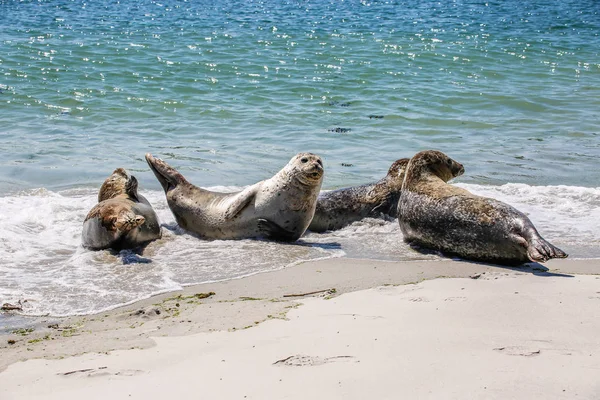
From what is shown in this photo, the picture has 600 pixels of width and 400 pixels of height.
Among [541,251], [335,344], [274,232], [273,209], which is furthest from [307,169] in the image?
[335,344]

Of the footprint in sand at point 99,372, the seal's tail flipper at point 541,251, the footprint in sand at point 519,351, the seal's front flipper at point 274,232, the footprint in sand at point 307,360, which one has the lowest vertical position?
the seal's front flipper at point 274,232

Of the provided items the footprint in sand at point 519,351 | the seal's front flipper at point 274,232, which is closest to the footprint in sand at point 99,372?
the footprint in sand at point 519,351

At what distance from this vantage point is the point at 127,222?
6.88 m

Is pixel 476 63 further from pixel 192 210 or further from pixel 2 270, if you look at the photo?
pixel 2 270

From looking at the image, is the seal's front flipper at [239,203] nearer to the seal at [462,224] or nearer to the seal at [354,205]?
the seal at [354,205]

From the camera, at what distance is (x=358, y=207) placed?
818 centimetres

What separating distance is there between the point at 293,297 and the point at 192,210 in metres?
2.93

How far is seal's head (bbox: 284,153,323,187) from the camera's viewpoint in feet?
24.3

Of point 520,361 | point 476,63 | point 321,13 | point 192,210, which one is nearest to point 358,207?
point 192,210

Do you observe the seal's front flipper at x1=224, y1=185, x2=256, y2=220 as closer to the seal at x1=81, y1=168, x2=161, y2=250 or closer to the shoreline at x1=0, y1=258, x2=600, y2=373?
the seal at x1=81, y1=168, x2=161, y2=250

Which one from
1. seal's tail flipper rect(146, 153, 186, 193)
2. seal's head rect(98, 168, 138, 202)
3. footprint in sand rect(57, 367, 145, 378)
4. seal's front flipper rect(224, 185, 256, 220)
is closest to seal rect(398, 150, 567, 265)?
seal's front flipper rect(224, 185, 256, 220)

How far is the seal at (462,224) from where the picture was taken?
604cm

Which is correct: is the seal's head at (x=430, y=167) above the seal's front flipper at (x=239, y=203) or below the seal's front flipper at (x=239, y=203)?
above

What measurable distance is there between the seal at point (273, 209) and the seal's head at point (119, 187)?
2.38 feet
